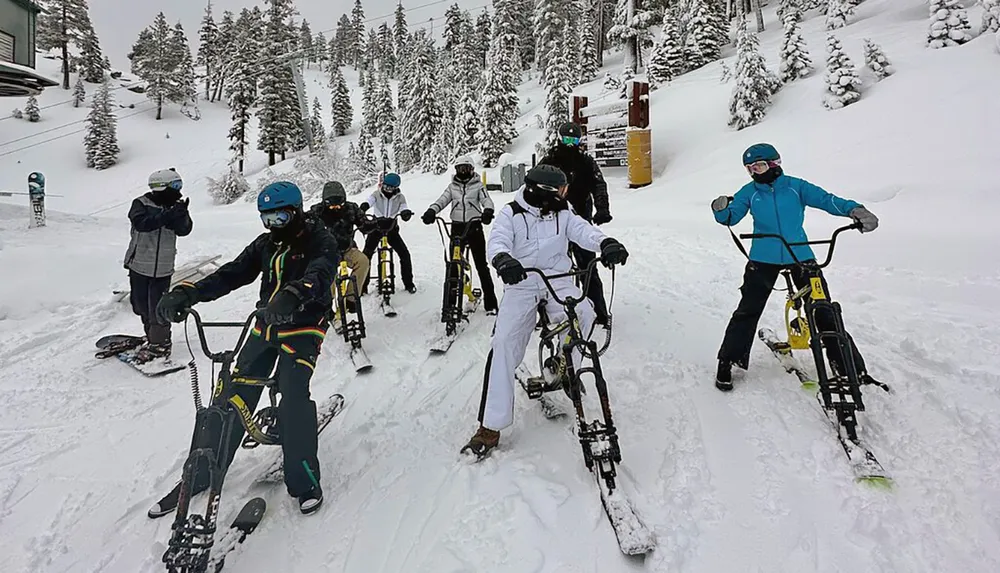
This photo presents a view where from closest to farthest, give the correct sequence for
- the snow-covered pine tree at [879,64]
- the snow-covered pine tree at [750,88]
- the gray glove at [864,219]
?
the gray glove at [864,219] < the snow-covered pine tree at [879,64] < the snow-covered pine tree at [750,88]

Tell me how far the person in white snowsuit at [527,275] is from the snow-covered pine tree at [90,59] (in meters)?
74.6

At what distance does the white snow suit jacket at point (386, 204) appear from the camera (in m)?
8.52

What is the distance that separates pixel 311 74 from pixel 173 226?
91.6 meters

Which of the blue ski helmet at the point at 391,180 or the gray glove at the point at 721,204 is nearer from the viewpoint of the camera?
the gray glove at the point at 721,204

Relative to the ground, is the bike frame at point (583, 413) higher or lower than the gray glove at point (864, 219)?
lower

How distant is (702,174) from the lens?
48.1 feet

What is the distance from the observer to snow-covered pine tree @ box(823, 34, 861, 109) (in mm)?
13945

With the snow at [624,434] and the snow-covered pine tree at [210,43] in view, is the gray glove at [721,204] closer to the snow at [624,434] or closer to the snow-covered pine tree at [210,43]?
the snow at [624,434]

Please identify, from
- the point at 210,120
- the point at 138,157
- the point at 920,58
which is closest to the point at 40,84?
the point at 920,58

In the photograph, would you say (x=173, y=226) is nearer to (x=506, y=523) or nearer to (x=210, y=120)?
(x=506, y=523)

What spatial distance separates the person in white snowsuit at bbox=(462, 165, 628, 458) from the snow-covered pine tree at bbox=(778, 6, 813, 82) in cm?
1823

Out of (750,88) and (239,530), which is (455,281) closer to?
(239,530)

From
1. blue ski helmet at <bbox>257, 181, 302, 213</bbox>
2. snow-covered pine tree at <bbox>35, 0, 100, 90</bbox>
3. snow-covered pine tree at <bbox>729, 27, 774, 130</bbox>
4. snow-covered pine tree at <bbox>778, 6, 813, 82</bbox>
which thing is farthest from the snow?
snow-covered pine tree at <bbox>35, 0, 100, 90</bbox>

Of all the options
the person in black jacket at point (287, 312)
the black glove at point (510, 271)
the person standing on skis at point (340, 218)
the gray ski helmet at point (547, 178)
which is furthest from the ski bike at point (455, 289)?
the black glove at point (510, 271)
